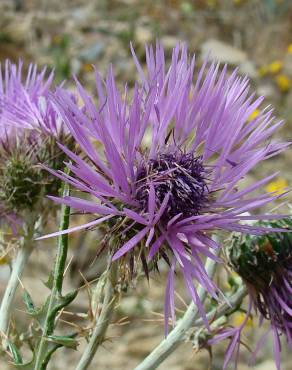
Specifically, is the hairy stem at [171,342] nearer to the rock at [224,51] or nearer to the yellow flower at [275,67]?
the yellow flower at [275,67]

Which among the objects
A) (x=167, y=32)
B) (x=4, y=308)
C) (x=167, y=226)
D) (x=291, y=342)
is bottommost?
(x=4, y=308)

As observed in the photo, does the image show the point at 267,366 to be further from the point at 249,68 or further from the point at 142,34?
the point at 142,34

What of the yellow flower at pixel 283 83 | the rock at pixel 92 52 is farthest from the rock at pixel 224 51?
the rock at pixel 92 52

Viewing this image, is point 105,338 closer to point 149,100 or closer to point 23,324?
point 149,100

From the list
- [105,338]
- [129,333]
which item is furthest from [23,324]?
[105,338]

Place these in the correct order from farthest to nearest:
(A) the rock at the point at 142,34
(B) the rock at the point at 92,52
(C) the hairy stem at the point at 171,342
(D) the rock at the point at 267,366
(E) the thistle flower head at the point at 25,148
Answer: (A) the rock at the point at 142,34, (B) the rock at the point at 92,52, (D) the rock at the point at 267,366, (E) the thistle flower head at the point at 25,148, (C) the hairy stem at the point at 171,342

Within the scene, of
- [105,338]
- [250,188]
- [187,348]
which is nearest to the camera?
[250,188]

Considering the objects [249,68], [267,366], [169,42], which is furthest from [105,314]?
[169,42]
